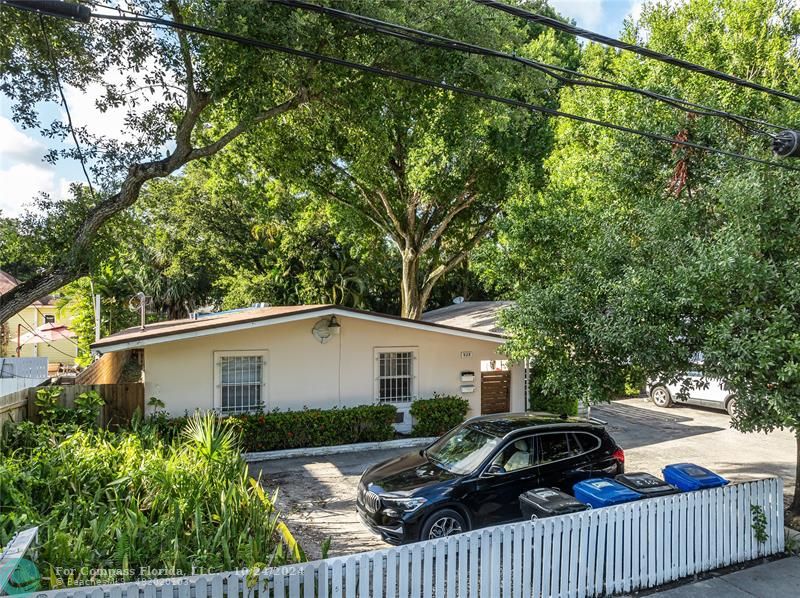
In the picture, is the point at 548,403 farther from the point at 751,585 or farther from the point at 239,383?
the point at 751,585

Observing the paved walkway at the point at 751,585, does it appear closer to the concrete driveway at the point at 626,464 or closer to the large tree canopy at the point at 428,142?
the concrete driveway at the point at 626,464

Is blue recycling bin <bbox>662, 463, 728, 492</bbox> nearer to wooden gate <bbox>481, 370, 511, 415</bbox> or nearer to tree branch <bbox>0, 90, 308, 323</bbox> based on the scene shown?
wooden gate <bbox>481, 370, 511, 415</bbox>

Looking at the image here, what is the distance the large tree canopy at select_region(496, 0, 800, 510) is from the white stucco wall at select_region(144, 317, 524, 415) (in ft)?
10.6

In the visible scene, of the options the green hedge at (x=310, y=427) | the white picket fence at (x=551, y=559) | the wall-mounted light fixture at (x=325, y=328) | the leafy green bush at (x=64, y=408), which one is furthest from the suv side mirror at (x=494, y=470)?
the leafy green bush at (x=64, y=408)

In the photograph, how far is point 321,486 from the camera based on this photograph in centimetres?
966

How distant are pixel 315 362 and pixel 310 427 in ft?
5.05

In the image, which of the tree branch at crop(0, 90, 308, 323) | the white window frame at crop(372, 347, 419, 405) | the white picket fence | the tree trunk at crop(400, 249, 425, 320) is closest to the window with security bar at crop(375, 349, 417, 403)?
the white window frame at crop(372, 347, 419, 405)

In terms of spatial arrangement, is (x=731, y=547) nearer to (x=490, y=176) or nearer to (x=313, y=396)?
(x=313, y=396)

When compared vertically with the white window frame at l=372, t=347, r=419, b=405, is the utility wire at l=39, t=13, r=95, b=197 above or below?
above

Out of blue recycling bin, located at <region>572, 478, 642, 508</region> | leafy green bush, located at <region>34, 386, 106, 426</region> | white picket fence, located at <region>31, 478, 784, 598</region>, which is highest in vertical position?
leafy green bush, located at <region>34, 386, 106, 426</region>

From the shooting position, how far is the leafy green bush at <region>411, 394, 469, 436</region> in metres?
13.1

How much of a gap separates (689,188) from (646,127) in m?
1.26

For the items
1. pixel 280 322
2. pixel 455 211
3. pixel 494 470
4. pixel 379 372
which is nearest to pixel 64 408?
pixel 280 322

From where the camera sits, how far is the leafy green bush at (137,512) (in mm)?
4797
